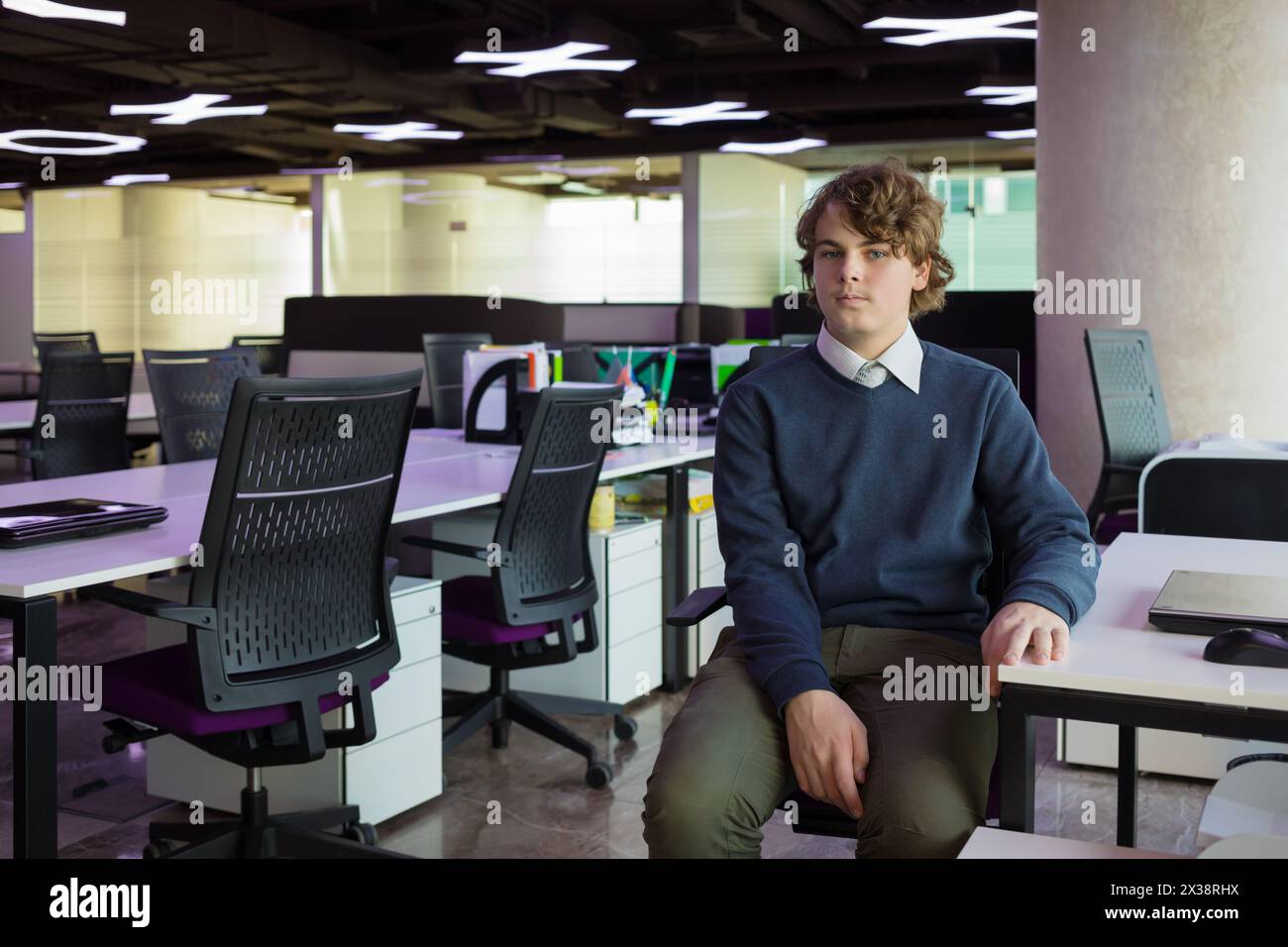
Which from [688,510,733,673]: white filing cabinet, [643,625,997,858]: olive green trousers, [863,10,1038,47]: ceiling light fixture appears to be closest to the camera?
[643,625,997,858]: olive green trousers

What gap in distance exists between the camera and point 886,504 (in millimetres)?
1917

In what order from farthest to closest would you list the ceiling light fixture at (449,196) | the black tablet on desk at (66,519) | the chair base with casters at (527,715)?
1. the ceiling light fixture at (449,196)
2. the chair base with casters at (527,715)
3. the black tablet on desk at (66,519)

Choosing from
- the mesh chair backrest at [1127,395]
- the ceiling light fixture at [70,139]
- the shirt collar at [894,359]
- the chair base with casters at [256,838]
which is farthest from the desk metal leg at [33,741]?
the ceiling light fixture at [70,139]

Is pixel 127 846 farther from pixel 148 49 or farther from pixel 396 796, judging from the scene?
pixel 148 49

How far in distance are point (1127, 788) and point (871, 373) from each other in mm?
857

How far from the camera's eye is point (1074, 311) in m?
5.53

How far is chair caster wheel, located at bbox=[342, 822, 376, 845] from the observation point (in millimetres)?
2926

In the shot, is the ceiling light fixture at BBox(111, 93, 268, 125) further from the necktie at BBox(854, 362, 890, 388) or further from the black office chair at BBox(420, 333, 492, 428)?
the necktie at BBox(854, 362, 890, 388)

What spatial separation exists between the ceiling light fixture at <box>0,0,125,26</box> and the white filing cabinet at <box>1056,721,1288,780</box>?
512 centimetres

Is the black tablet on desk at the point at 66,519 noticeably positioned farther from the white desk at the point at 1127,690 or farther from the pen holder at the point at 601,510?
the white desk at the point at 1127,690

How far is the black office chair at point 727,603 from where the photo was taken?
1.89 m

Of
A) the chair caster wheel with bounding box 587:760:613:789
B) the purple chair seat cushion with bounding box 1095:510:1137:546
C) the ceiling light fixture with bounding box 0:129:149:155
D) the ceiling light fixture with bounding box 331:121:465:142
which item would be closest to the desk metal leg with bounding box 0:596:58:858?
the chair caster wheel with bounding box 587:760:613:789

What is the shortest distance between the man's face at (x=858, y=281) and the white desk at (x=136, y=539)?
4.27 ft

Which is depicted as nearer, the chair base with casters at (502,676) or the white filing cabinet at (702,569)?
the chair base with casters at (502,676)
